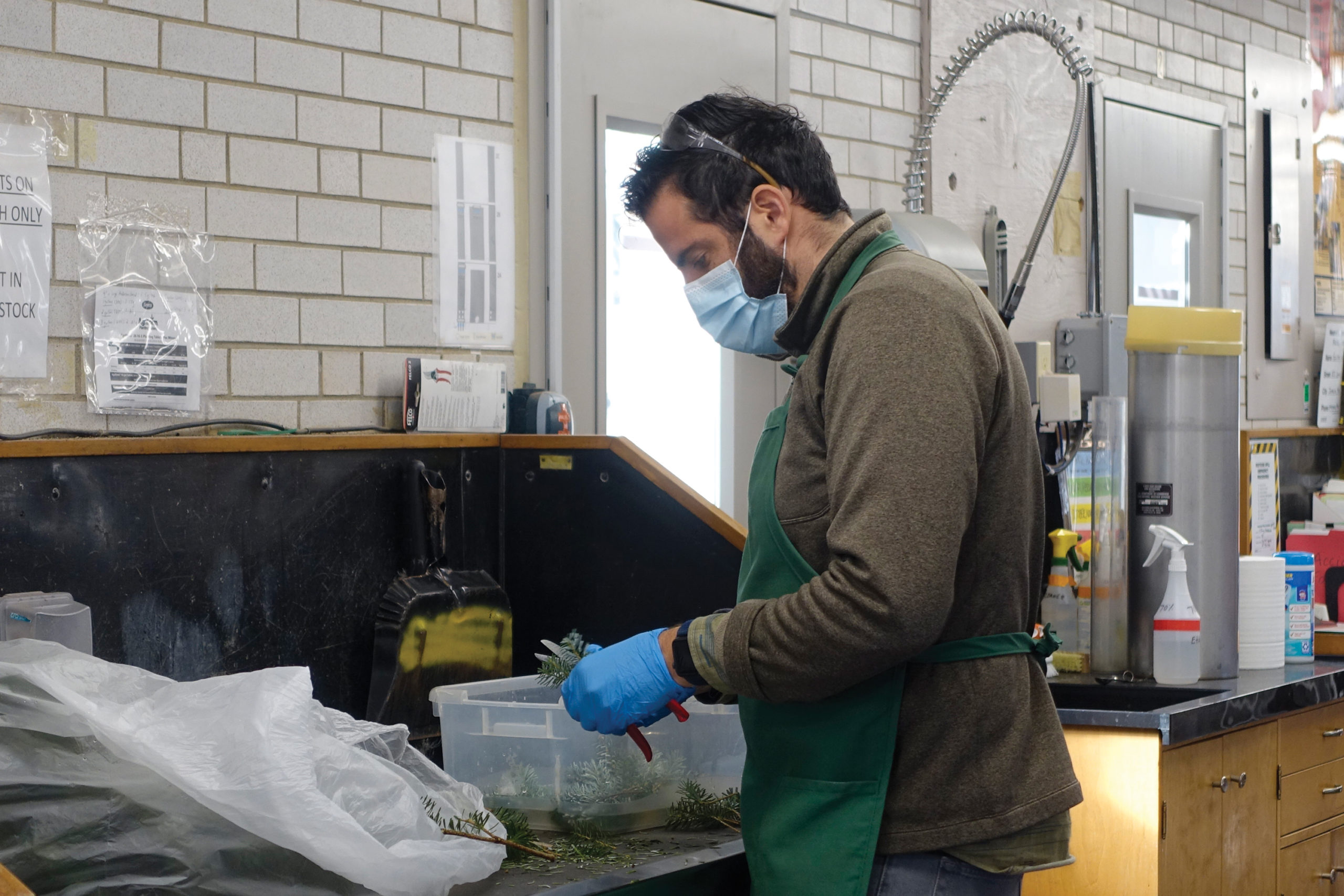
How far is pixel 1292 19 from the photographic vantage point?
5.00 metres

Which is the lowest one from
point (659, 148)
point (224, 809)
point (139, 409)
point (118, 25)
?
point (224, 809)

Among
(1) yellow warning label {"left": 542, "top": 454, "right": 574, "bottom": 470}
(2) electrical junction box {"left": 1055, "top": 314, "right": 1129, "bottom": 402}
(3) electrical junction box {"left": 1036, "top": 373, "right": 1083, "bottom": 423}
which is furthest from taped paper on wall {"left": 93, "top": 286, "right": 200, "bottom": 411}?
(2) electrical junction box {"left": 1055, "top": 314, "right": 1129, "bottom": 402}

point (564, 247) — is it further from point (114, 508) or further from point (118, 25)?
point (114, 508)

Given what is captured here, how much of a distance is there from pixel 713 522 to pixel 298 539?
710 millimetres

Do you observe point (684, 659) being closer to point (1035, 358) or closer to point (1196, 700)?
point (1196, 700)

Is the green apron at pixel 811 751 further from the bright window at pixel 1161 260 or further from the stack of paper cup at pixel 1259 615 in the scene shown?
the bright window at pixel 1161 260

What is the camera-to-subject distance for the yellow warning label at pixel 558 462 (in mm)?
2342

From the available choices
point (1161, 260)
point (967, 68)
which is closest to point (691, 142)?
point (967, 68)

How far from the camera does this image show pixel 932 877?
127 cm

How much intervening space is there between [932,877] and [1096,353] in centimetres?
286

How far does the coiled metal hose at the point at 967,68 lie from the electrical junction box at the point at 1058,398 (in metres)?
0.24

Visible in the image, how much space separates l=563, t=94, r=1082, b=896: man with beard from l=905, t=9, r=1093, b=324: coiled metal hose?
6.09 feet

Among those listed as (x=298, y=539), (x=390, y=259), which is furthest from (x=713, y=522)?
(x=390, y=259)

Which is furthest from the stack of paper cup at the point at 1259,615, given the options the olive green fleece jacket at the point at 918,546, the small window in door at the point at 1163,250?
the small window in door at the point at 1163,250
